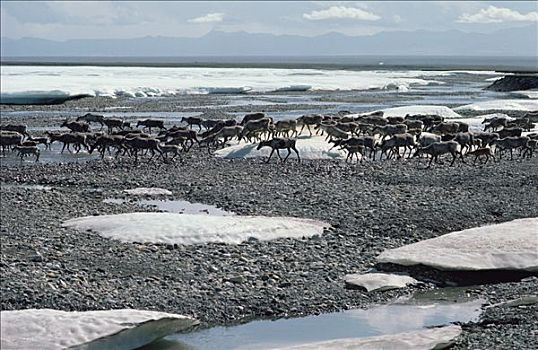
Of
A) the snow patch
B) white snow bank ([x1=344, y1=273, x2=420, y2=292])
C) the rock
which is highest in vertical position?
the rock

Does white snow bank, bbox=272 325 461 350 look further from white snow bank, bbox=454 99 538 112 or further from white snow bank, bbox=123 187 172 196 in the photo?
white snow bank, bbox=454 99 538 112

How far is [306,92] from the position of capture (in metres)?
65.1

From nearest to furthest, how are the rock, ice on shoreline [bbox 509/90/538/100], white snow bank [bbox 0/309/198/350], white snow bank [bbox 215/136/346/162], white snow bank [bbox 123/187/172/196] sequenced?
white snow bank [bbox 0/309/198/350] < the rock < white snow bank [bbox 123/187/172/196] < white snow bank [bbox 215/136/346/162] < ice on shoreline [bbox 509/90/538/100]

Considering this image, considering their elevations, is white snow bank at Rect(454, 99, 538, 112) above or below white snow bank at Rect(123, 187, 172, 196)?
below

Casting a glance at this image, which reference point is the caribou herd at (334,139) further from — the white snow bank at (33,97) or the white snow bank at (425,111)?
the white snow bank at (33,97)

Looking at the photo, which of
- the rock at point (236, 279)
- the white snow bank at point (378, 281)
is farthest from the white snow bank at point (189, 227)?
the white snow bank at point (378, 281)

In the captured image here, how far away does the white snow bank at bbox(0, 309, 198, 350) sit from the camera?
275 inches

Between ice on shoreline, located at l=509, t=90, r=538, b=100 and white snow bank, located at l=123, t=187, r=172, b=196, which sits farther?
ice on shoreline, located at l=509, t=90, r=538, b=100

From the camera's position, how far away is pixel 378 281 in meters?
10.3

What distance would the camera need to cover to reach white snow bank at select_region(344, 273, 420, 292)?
10.2 meters

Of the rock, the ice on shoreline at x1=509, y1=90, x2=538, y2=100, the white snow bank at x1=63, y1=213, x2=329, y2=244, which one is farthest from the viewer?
the ice on shoreline at x1=509, y1=90, x2=538, y2=100

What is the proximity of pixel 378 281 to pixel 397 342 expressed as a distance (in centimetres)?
238

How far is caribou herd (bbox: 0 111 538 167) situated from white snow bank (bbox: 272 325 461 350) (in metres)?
13.0

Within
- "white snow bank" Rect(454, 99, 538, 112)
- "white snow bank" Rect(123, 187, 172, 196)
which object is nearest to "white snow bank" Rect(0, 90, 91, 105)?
"white snow bank" Rect(454, 99, 538, 112)
